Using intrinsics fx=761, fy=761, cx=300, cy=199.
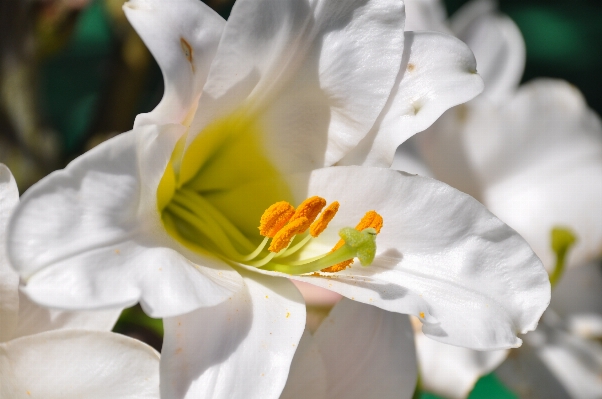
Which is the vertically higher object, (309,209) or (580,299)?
(309,209)

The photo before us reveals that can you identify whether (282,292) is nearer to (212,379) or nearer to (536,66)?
(212,379)

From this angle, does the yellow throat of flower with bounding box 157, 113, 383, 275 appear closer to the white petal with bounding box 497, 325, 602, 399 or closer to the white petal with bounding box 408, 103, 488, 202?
the white petal with bounding box 408, 103, 488, 202

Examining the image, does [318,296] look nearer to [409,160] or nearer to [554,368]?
[409,160]

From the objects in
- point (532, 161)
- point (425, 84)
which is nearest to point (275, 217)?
point (425, 84)

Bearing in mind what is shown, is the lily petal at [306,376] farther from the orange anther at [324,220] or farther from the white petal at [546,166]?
the white petal at [546,166]

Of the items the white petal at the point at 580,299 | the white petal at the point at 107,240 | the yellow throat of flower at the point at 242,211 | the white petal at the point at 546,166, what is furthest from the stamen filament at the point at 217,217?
the white petal at the point at 580,299
